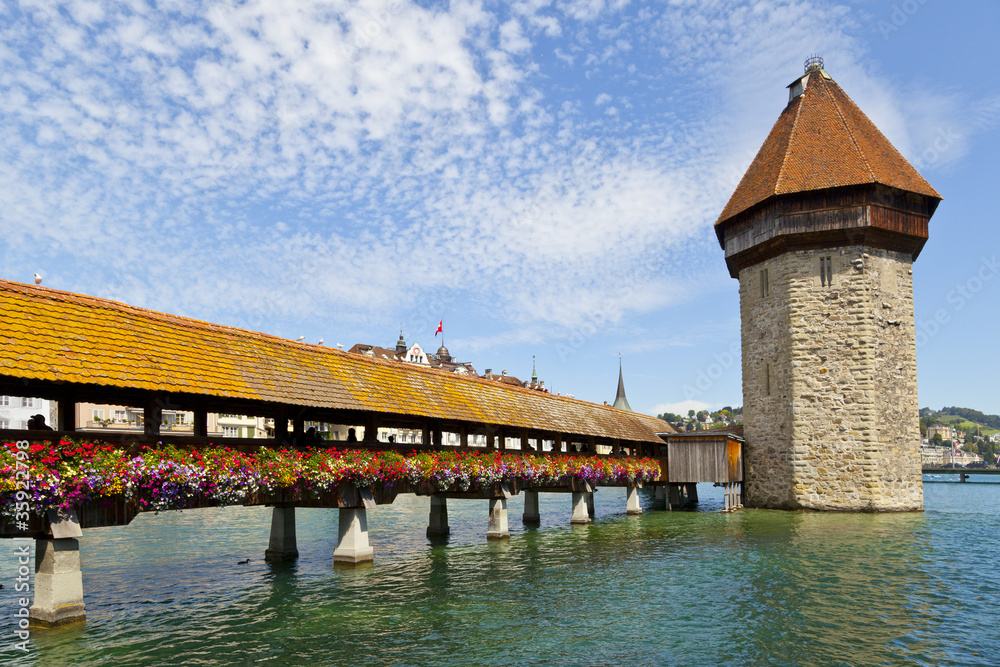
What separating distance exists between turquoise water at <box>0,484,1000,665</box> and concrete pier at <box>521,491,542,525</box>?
490cm

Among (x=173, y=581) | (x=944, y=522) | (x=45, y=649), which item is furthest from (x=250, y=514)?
(x=944, y=522)

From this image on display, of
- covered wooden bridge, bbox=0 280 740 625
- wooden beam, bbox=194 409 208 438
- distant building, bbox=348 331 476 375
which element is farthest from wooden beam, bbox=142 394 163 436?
distant building, bbox=348 331 476 375

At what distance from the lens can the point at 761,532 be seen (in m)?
23.8

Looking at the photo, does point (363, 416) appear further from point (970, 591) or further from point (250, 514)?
point (250, 514)

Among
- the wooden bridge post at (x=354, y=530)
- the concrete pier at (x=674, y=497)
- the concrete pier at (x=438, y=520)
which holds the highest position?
the wooden bridge post at (x=354, y=530)

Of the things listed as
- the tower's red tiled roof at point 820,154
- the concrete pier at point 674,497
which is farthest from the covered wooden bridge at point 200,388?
the tower's red tiled roof at point 820,154

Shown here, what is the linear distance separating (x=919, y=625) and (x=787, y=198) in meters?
21.9

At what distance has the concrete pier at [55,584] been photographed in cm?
1115

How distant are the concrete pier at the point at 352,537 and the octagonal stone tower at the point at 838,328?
19.8 m

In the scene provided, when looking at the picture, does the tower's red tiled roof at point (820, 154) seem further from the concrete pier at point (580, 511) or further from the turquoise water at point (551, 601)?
the concrete pier at point (580, 511)

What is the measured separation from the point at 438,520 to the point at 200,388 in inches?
506

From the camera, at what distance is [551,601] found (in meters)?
13.7

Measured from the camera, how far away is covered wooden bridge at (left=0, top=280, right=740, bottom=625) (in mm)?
11266

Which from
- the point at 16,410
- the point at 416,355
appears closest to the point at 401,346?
the point at 416,355
